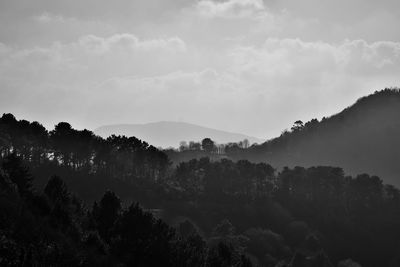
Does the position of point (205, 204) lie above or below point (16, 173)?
below

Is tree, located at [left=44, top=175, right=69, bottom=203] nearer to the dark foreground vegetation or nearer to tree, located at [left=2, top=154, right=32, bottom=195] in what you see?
the dark foreground vegetation

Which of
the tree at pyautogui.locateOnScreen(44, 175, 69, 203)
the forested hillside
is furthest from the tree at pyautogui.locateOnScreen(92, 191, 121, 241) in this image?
the tree at pyautogui.locateOnScreen(44, 175, 69, 203)

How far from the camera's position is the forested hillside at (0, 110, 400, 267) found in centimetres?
6612

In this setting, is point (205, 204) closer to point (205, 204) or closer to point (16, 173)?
point (205, 204)

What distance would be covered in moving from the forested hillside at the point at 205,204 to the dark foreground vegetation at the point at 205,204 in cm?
25

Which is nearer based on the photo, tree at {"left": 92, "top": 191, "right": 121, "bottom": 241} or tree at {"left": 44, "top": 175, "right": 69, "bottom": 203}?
tree at {"left": 44, "top": 175, "right": 69, "bottom": 203}

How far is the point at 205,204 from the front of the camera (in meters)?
131

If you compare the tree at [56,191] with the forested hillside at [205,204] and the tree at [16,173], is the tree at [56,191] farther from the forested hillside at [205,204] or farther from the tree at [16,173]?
the tree at [16,173]

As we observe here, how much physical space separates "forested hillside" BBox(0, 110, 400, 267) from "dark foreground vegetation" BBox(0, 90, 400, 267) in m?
0.25

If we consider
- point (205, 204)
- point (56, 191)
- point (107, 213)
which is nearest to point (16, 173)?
point (56, 191)

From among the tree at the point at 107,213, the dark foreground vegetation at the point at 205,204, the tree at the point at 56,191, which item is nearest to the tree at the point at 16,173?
the dark foreground vegetation at the point at 205,204

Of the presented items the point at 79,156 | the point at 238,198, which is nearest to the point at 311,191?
the point at 238,198

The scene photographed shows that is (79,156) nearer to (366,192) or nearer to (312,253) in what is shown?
(312,253)

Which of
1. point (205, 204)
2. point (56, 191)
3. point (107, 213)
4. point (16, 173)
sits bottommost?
point (205, 204)
